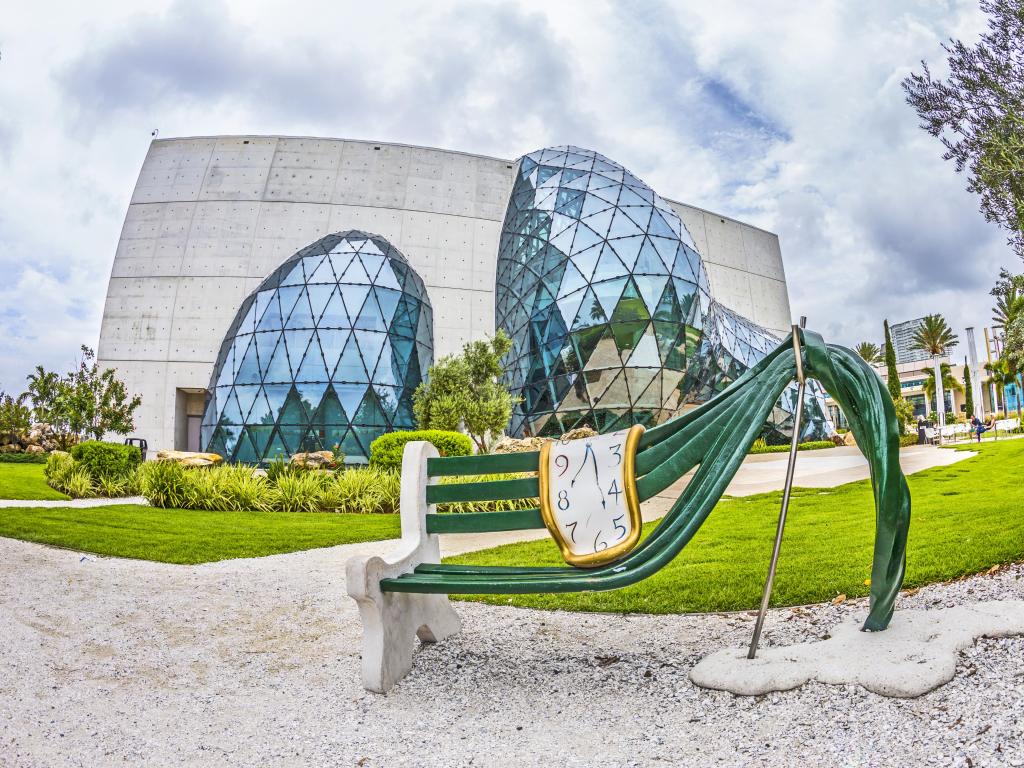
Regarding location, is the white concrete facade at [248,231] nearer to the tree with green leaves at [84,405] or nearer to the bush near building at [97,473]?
the tree with green leaves at [84,405]

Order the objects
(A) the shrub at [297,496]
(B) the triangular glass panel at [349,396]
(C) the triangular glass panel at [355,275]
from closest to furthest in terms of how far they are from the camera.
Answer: (A) the shrub at [297,496] < (B) the triangular glass panel at [349,396] < (C) the triangular glass panel at [355,275]

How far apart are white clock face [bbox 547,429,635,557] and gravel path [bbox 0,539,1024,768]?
2.38ft

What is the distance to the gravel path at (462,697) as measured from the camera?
8.02 ft

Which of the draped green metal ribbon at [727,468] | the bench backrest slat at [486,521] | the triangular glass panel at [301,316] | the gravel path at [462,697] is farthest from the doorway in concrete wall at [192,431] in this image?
the draped green metal ribbon at [727,468]

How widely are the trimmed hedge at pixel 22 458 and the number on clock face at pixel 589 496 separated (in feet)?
84.9

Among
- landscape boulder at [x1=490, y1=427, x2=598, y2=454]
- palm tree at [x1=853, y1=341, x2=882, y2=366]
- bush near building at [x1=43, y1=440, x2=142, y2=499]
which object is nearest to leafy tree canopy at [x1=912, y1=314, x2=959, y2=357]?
palm tree at [x1=853, y1=341, x2=882, y2=366]

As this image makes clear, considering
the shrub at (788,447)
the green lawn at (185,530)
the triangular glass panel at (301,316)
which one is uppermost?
the triangular glass panel at (301,316)

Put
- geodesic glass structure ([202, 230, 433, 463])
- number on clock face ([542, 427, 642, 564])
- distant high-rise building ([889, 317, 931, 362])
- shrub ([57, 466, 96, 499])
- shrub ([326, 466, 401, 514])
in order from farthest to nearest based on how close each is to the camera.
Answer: distant high-rise building ([889, 317, 931, 362]) → geodesic glass structure ([202, 230, 433, 463]) → shrub ([57, 466, 96, 499]) → shrub ([326, 466, 401, 514]) → number on clock face ([542, 427, 642, 564])

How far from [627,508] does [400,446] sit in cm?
1166

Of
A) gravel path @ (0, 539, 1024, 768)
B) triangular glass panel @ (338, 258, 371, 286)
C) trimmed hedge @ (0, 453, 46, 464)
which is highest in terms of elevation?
triangular glass panel @ (338, 258, 371, 286)

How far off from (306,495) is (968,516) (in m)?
9.93

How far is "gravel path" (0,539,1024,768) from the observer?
2.44 meters

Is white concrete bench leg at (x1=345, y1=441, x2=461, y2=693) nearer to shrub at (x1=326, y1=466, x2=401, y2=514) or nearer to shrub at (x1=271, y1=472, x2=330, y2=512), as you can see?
shrub at (x1=326, y1=466, x2=401, y2=514)

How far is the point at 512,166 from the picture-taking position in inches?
1282
